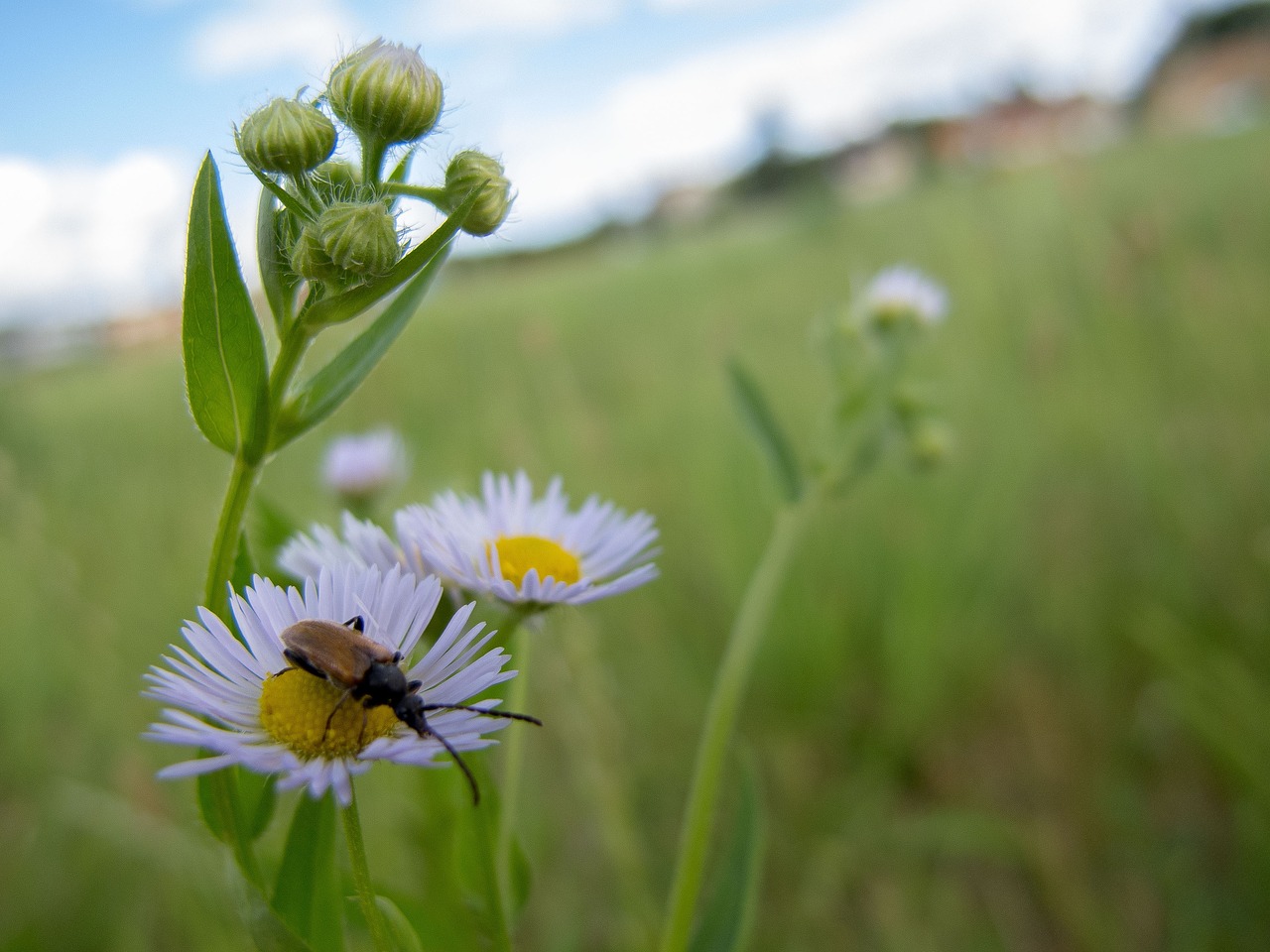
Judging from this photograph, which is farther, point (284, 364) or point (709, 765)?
point (709, 765)

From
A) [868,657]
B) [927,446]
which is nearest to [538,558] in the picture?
[927,446]

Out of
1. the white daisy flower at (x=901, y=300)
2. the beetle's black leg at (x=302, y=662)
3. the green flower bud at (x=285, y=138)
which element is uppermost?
the white daisy flower at (x=901, y=300)

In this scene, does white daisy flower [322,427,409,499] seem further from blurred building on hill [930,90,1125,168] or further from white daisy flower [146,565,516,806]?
blurred building on hill [930,90,1125,168]

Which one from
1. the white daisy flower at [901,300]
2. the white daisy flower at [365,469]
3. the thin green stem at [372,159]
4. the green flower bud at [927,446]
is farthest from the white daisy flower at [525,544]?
the white daisy flower at [901,300]

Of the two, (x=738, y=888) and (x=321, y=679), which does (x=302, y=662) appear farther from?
(x=738, y=888)

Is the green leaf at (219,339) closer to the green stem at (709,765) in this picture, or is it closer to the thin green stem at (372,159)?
the thin green stem at (372,159)

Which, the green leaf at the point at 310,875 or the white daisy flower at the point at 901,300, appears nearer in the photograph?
the green leaf at the point at 310,875
